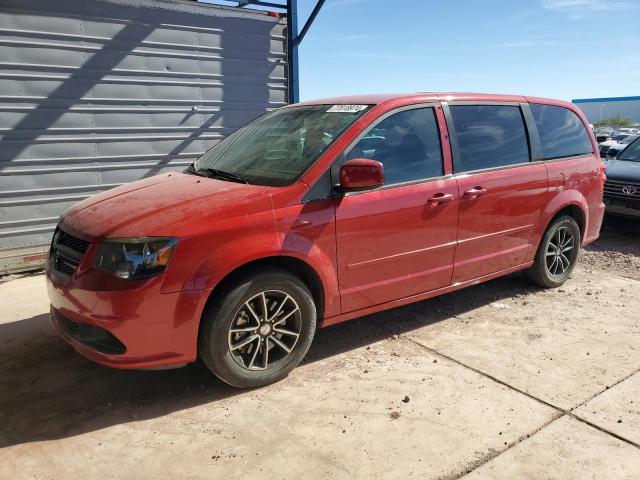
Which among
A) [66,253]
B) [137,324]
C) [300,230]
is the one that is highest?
[300,230]

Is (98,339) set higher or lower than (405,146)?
lower

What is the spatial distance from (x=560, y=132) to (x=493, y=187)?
52.1 inches

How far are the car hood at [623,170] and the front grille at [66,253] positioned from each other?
725cm

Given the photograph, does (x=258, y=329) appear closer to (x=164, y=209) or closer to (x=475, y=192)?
(x=164, y=209)

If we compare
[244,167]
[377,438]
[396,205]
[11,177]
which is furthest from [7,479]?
[11,177]

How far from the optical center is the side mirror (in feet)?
10.7

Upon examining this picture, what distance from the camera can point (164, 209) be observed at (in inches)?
121

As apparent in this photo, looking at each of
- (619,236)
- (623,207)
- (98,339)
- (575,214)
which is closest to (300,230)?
(98,339)

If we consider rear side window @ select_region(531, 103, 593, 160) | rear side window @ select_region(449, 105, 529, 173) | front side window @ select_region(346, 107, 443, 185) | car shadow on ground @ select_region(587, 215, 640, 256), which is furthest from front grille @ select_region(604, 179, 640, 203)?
front side window @ select_region(346, 107, 443, 185)

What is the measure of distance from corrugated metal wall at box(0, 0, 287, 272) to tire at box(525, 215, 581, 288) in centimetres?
440

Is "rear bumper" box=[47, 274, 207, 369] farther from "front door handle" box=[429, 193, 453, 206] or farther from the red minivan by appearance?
"front door handle" box=[429, 193, 453, 206]

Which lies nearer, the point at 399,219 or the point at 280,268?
the point at 280,268

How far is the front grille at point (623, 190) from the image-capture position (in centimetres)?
721

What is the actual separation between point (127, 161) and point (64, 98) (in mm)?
994
